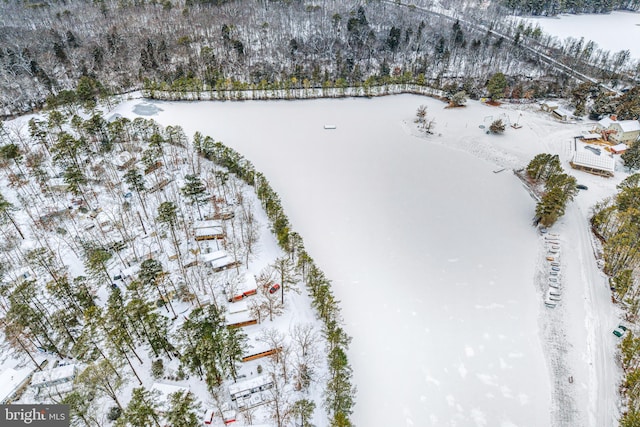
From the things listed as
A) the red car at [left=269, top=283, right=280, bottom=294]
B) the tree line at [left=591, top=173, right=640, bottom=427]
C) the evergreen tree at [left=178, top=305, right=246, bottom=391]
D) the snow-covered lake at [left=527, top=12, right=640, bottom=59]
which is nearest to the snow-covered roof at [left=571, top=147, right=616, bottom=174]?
the tree line at [left=591, top=173, right=640, bottom=427]

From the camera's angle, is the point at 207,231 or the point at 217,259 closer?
the point at 217,259

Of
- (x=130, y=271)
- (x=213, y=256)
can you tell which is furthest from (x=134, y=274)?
(x=213, y=256)

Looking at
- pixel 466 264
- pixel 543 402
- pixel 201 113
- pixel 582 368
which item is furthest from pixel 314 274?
pixel 201 113

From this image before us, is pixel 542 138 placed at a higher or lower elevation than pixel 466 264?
higher

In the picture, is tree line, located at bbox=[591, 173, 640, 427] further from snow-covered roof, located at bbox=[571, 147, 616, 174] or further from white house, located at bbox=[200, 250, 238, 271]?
white house, located at bbox=[200, 250, 238, 271]

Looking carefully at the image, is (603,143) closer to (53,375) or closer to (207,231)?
(207,231)

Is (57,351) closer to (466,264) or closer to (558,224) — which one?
(466,264)

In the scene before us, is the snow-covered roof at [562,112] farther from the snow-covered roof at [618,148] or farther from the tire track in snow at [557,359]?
the tire track in snow at [557,359]
